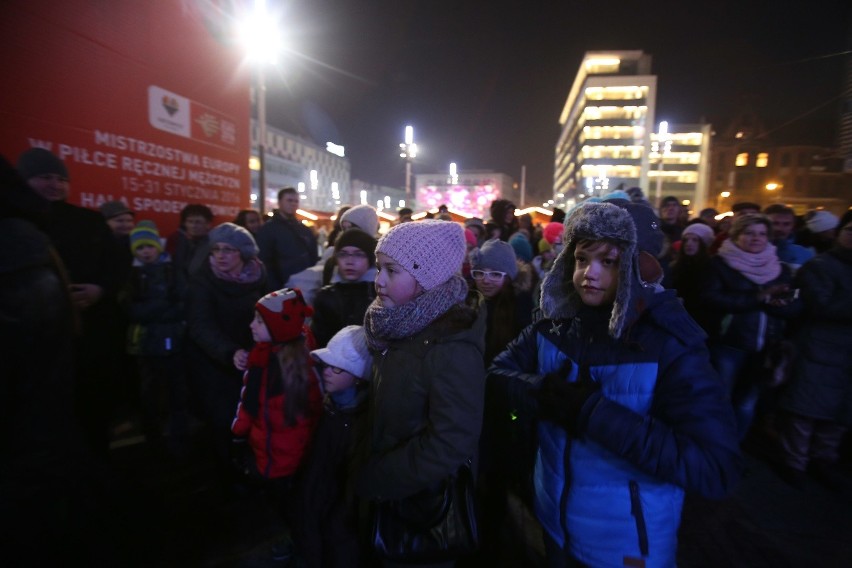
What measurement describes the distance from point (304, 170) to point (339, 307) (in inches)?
3600

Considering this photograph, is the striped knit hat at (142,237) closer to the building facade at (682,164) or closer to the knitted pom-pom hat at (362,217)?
the knitted pom-pom hat at (362,217)

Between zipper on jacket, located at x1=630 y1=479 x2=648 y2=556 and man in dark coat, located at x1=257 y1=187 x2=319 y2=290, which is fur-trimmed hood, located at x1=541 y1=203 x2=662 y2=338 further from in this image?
man in dark coat, located at x1=257 y1=187 x2=319 y2=290

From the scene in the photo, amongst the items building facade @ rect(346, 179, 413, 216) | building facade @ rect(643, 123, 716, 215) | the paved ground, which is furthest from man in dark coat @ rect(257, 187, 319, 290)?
building facade @ rect(346, 179, 413, 216)

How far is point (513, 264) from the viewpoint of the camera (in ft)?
12.5

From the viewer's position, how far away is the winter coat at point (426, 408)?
1762 millimetres

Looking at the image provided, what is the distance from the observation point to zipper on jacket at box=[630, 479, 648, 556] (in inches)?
63.4

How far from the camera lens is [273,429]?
9.06 ft

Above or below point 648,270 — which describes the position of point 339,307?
below

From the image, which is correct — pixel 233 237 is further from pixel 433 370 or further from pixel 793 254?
pixel 793 254

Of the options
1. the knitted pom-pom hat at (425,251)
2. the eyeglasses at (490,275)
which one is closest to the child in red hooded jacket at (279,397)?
the knitted pom-pom hat at (425,251)

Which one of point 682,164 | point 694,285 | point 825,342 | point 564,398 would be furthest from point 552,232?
point 682,164

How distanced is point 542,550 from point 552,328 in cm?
219

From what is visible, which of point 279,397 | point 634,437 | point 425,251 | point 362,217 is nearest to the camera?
point 634,437

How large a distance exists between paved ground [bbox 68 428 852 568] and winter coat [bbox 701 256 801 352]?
1.32 metres
